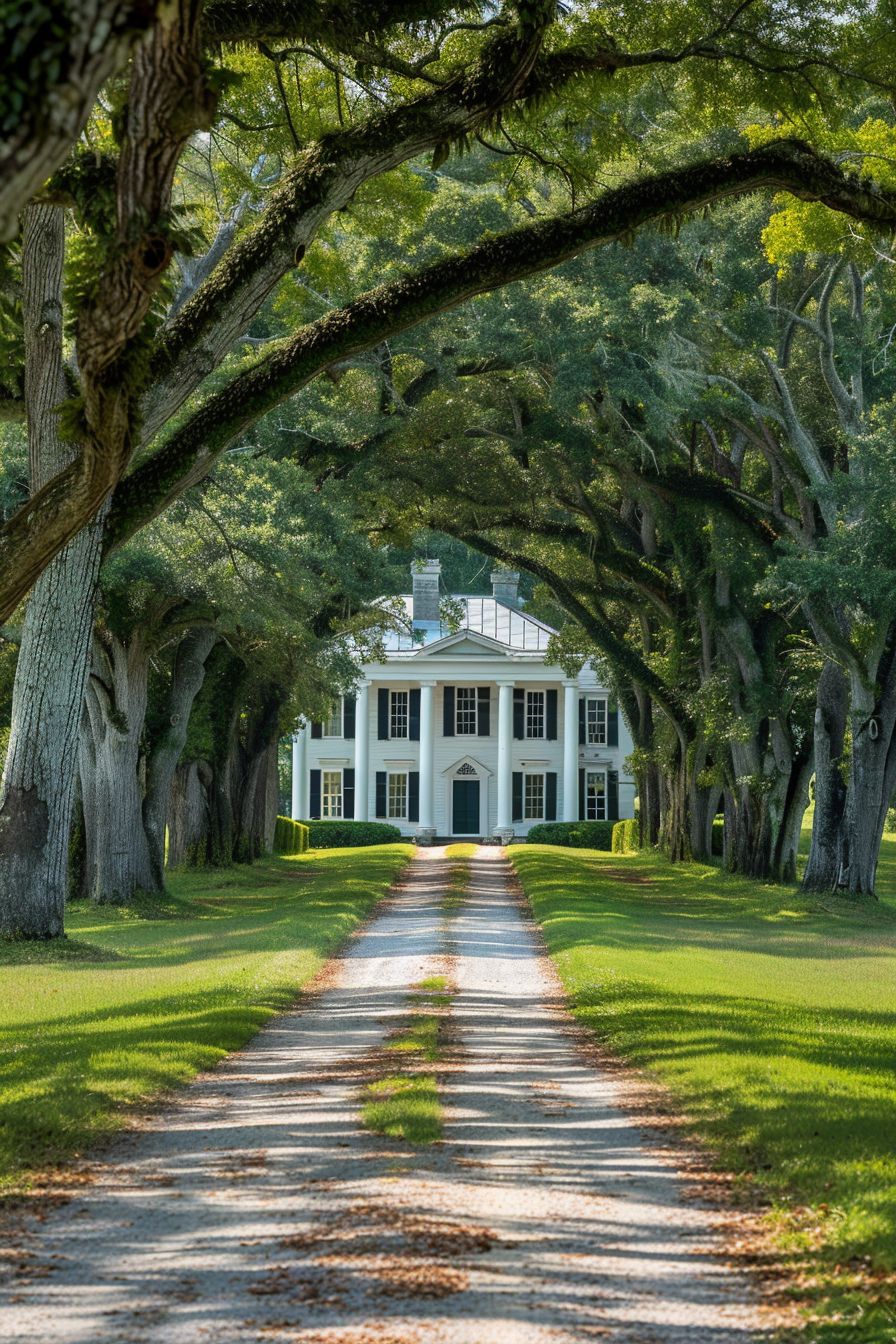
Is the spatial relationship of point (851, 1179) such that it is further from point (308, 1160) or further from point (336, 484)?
point (336, 484)

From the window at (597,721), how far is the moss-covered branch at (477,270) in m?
51.7

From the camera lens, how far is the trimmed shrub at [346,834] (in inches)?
2299

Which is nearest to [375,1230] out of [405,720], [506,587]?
[405,720]

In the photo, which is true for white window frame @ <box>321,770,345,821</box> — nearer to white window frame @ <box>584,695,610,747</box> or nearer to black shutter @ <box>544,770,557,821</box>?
black shutter @ <box>544,770,557,821</box>

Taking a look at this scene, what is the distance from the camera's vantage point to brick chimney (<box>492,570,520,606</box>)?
2498 inches

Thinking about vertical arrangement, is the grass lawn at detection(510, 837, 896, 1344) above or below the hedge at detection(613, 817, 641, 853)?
below

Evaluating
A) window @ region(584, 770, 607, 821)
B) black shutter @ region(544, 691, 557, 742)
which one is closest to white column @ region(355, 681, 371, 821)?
black shutter @ region(544, 691, 557, 742)

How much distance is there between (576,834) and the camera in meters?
57.9

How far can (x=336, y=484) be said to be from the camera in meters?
27.2

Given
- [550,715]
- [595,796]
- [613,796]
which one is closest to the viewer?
[550,715]

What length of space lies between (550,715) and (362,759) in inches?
309

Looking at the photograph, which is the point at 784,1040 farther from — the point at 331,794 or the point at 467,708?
the point at 331,794

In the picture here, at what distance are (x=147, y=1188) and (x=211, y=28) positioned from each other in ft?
26.4

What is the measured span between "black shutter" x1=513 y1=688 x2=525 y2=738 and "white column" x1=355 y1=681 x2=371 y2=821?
236 inches
